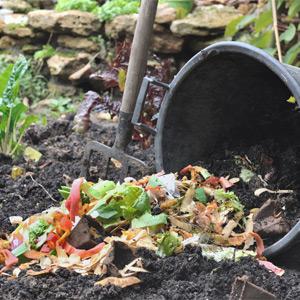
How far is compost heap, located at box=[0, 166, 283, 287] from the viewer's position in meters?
2.19

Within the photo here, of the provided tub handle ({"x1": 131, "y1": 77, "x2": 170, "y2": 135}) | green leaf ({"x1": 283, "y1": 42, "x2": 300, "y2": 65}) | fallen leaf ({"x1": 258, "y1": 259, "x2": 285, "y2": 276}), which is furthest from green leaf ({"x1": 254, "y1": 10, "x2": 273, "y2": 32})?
fallen leaf ({"x1": 258, "y1": 259, "x2": 285, "y2": 276})

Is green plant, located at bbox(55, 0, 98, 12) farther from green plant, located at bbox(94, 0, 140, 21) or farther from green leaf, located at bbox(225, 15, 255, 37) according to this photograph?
green leaf, located at bbox(225, 15, 255, 37)

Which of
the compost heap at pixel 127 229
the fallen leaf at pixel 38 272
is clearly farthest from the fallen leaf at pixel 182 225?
the fallen leaf at pixel 38 272

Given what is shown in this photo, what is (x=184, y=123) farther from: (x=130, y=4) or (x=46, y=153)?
(x=130, y=4)

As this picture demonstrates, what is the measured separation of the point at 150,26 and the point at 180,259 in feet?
4.23

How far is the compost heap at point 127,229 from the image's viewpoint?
7.17 ft

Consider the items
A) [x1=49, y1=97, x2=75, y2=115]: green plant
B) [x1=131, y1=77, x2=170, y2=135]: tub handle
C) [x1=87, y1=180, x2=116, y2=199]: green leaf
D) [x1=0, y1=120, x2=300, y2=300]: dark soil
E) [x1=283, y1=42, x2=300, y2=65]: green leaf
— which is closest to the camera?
[x1=0, y1=120, x2=300, y2=300]: dark soil

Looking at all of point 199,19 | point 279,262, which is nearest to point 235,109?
point 279,262

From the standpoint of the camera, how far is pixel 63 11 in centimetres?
565

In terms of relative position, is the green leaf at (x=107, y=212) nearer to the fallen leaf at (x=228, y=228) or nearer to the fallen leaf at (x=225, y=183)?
the fallen leaf at (x=228, y=228)

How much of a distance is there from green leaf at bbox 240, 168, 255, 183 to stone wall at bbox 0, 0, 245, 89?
7.37ft

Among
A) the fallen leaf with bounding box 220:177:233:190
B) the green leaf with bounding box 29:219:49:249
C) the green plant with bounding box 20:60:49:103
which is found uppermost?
the green plant with bounding box 20:60:49:103

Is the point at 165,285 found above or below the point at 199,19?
below

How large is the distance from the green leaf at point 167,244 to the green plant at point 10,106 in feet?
5.33
